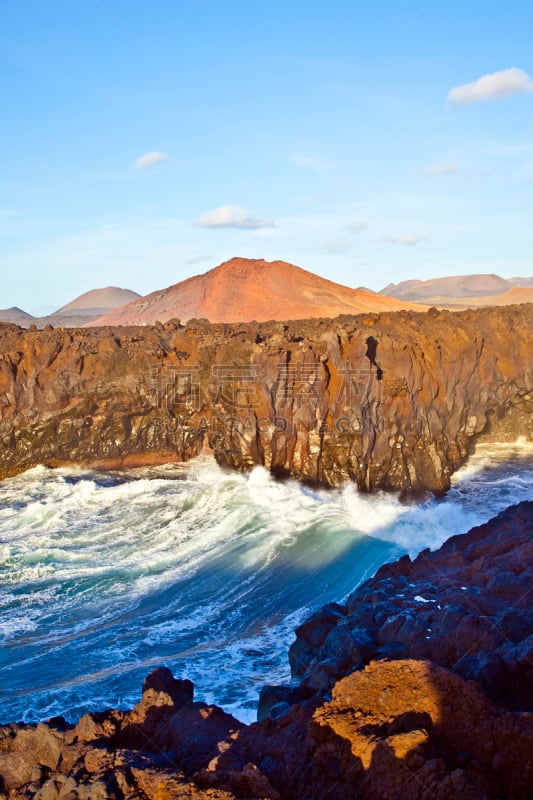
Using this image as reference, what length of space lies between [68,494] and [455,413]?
1041cm

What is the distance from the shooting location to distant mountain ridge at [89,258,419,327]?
4116 centimetres

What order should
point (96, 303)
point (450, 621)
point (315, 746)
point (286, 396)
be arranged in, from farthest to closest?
point (96, 303) < point (286, 396) < point (450, 621) < point (315, 746)

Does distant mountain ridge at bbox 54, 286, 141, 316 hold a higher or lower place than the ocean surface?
higher

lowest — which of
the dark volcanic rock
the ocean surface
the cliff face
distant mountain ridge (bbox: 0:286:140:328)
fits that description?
the ocean surface

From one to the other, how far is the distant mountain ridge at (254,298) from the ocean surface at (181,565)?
22.2 m

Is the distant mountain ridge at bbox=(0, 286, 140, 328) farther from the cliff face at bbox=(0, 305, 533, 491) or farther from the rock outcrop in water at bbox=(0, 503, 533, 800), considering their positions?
the rock outcrop in water at bbox=(0, 503, 533, 800)

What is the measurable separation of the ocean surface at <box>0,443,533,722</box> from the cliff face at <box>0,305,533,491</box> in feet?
2.59

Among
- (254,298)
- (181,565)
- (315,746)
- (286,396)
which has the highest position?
(254,298)

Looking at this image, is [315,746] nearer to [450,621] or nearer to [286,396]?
[450,621]

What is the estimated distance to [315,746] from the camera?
4.79 meters

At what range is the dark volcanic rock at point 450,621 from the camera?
5605mm

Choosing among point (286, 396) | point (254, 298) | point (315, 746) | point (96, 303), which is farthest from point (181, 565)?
point (96, 303)

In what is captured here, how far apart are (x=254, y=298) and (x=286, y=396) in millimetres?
25079

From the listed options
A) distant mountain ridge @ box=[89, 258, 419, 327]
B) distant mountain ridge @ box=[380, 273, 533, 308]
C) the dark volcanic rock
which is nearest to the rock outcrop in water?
the dark volcanic rock
